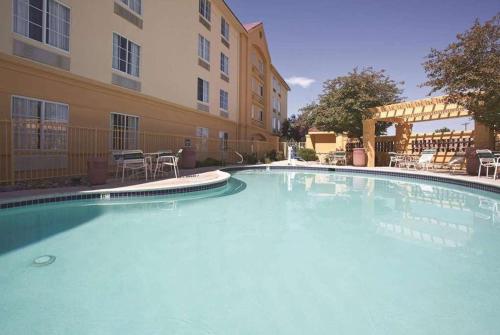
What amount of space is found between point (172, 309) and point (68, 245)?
2.60m

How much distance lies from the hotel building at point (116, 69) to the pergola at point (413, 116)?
34.8ft

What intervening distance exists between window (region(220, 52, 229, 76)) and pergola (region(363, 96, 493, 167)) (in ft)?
35.9

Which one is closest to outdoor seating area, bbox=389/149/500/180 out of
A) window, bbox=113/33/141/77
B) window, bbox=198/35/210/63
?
window, bbox=198/35/210/63

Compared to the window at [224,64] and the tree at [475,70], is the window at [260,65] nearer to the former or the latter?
the window at [224,64]

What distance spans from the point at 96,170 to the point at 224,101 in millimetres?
14945

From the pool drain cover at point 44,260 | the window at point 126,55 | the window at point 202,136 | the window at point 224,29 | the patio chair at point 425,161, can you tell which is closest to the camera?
the pool drain cover at point 44,260

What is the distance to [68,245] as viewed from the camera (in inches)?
169

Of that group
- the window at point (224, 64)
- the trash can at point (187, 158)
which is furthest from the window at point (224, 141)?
the trash can at point (187, 158)

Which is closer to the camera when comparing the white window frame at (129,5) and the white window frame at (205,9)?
the white window frame at (129,5)

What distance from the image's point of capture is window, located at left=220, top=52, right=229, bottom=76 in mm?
21641

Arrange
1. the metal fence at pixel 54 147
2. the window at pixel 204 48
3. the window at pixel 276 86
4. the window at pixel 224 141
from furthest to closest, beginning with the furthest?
the window at pixel 276 86
the window at pixel 224 141
the window at pixel 204 48
the metal fence at pixel 54 147

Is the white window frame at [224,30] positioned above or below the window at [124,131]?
above

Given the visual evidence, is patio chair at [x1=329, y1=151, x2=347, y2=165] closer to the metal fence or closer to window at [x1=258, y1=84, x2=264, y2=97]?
window at [x1=258, y1=84, x2=264, y2=97]

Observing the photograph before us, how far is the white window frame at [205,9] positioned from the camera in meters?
18.3
